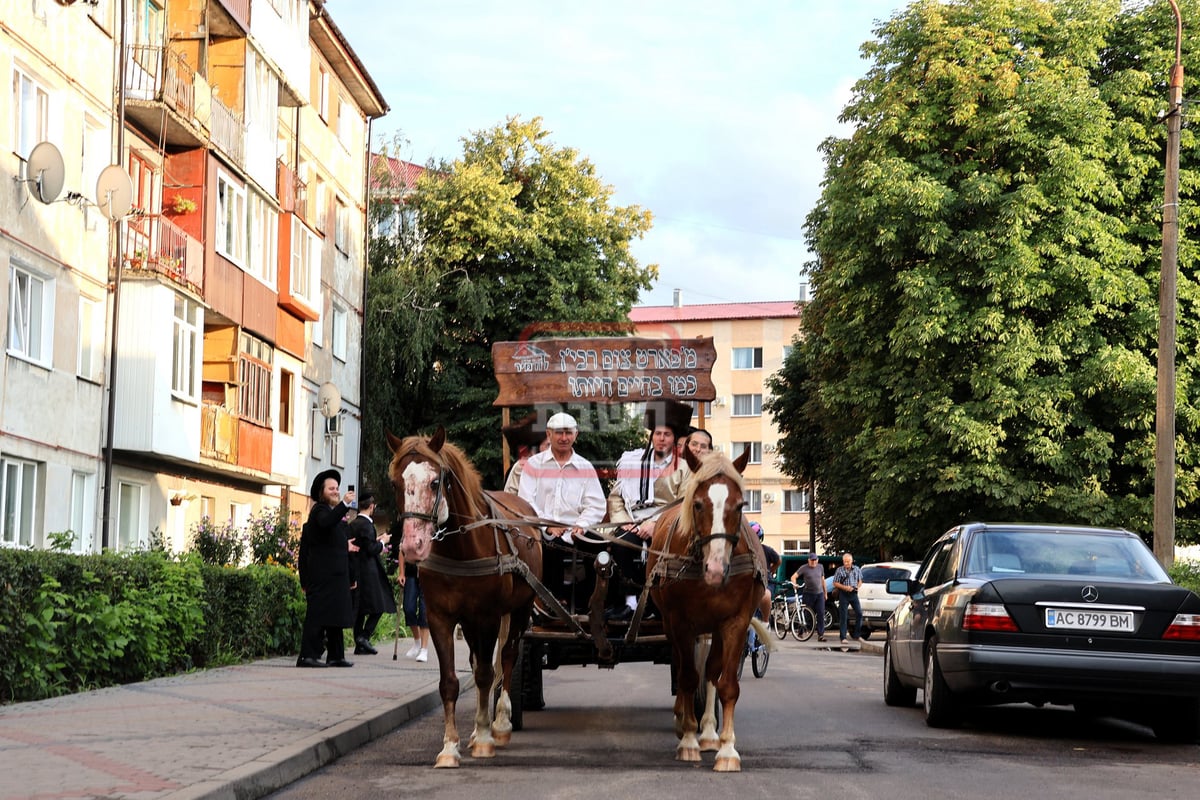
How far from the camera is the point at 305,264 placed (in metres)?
42.7

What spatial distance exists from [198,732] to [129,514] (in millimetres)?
21145

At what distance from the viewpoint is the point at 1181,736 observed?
43.1 ft

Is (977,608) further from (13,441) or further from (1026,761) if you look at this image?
(13,441)

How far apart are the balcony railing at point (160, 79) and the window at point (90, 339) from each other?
12.6ft

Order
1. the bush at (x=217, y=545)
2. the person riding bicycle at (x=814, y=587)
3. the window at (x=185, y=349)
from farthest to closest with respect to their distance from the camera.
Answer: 1. the person riding bicycle at (x=814, y=587)
2. the window at (x=185, y=349)
3. the bush at (x=217, y=545)

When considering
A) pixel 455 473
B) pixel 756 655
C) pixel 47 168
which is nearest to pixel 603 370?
pixel 455 473

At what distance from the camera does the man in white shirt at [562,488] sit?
12.9 meters

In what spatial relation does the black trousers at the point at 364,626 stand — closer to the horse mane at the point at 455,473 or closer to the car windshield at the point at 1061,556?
the car windshield at the point at 1061,556

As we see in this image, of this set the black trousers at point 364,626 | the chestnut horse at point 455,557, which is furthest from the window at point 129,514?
the chestnut horse at point 455,557

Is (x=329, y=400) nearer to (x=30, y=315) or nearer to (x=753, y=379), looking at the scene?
(x=30, y=315)

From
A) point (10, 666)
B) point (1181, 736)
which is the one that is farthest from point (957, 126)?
point (10, 666)

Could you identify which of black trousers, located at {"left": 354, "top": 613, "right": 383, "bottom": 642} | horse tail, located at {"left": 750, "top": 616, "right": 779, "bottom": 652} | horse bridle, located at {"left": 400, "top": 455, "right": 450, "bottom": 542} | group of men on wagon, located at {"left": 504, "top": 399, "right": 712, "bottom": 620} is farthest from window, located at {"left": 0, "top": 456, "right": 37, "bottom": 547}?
horse bridle, located at {"left": 400, "top": 455, "right": 450, "bottom": 542}

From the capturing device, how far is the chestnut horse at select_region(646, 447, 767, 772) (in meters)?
10.6

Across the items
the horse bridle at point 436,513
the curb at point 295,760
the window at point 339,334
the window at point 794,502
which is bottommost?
the curb at point 295,760
